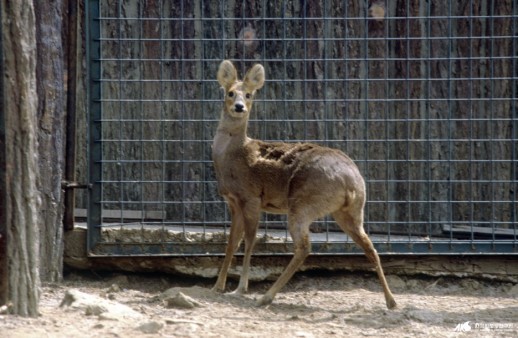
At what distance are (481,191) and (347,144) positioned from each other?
141 centimetres

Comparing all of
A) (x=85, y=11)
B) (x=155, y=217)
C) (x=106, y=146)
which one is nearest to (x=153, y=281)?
(x=155, y=217)

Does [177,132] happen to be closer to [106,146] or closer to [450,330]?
[106,146]

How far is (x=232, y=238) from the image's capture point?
8711mm

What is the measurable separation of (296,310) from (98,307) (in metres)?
1.89

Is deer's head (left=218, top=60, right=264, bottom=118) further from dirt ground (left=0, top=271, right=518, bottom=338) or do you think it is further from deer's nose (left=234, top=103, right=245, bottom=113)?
dirt ground (left=0, top=271, right=518, bottom=338)

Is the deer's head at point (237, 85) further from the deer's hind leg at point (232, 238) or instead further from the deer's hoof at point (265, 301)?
the deer's hoof at point (265, 301)

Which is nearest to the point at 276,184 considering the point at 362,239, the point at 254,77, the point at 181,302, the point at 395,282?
the point at 362,239

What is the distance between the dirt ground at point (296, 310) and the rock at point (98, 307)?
0.03 m

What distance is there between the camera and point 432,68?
971 centimetres

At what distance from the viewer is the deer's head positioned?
341 inches

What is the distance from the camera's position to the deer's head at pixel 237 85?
28.5 ft

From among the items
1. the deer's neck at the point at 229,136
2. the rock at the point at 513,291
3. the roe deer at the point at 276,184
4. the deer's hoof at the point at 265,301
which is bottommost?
the rock at the point at 513,291

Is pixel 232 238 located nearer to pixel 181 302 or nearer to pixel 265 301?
pixel 265 301

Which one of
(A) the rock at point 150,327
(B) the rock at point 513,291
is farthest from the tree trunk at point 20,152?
(B) the rock at point 513,291
